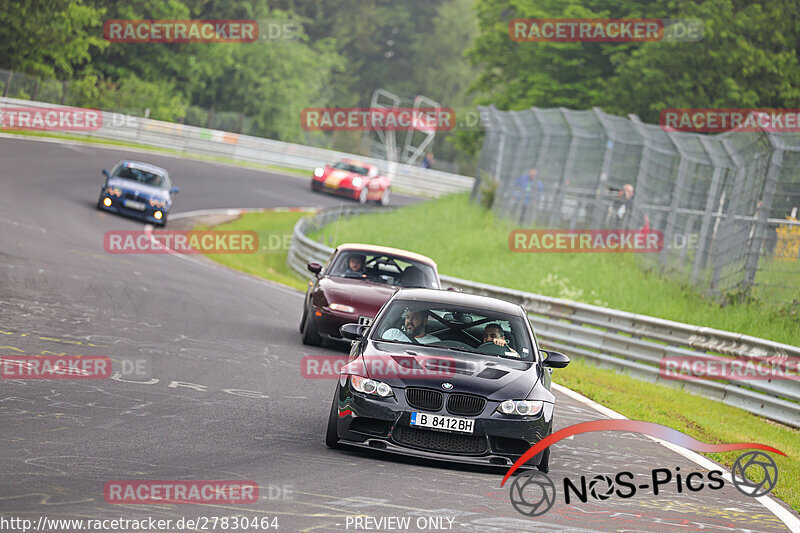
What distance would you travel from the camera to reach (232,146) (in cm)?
5647

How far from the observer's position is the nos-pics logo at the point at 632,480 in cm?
758

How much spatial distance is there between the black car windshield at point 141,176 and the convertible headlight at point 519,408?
71.8 feet

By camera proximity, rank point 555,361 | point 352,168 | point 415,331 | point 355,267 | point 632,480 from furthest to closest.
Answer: point 352,168 → point 355,267 → point 415,331 → point 555,361 → point 632,480

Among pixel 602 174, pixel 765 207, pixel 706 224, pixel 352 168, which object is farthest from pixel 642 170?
pixel 352 168

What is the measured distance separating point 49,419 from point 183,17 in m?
64.8

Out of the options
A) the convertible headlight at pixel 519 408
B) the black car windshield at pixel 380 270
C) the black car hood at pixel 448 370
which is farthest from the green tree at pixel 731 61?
the convertible headlight at pixel 519 408

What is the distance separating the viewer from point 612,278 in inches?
892

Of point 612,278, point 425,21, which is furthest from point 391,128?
point 612,278

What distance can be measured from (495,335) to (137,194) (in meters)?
20.1

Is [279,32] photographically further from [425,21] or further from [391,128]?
[425,21]

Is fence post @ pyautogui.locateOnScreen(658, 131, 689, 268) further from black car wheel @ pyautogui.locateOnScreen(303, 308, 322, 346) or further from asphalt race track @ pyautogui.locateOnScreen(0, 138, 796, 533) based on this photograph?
black car wheel @ pyautogui.locateOnScreen(303, 308, 322, 346)

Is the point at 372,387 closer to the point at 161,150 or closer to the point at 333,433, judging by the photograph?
the point at 333,433

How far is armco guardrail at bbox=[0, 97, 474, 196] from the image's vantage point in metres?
49.8

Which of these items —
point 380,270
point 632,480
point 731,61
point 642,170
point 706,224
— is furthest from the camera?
point 731,61
